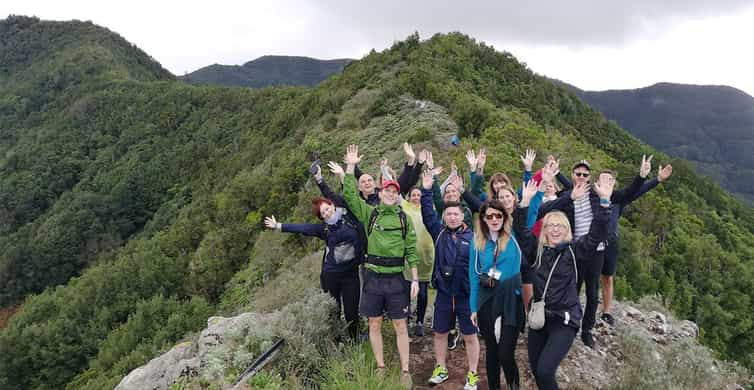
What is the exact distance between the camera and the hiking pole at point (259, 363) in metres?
4.27

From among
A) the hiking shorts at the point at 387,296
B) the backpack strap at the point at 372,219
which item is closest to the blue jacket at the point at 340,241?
the backpack strap at the point at 372,219

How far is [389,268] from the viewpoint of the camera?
175 inches

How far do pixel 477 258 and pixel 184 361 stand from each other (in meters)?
3.44

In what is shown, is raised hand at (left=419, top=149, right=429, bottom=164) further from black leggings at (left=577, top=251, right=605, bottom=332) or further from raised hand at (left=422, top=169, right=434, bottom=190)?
black leggings at (left=577, top=251, right=605, bottom=332)

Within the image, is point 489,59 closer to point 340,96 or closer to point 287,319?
point 340,96

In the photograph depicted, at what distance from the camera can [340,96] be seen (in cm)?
2712

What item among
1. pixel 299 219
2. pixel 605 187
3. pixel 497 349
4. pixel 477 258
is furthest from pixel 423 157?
pixel 299 219

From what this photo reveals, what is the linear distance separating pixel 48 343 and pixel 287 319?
1204 inches

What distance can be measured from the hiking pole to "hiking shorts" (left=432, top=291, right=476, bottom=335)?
1.69 m

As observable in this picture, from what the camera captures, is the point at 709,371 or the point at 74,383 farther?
the point at 74,383

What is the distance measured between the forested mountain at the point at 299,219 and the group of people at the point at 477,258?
1.20m

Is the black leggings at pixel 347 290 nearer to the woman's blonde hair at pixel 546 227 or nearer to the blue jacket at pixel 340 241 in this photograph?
the blue jacket at pixel 340 241

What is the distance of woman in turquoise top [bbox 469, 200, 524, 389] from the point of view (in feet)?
13.0

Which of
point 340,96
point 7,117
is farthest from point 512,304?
point 7,117
